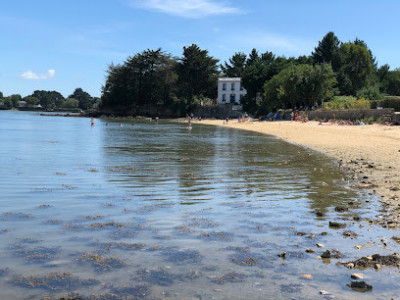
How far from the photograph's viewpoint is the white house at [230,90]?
119312 mm

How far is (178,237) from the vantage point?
7.94m

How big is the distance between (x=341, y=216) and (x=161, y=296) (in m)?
5.84

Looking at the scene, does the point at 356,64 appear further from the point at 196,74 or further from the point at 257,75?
the point at 196,74

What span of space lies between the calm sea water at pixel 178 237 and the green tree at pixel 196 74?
109 metres

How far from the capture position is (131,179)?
1548 cm

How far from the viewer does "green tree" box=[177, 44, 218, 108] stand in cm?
12112

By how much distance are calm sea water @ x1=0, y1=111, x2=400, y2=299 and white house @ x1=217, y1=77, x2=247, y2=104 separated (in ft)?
345

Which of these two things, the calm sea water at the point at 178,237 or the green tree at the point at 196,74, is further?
the green tree at the point at 196,74

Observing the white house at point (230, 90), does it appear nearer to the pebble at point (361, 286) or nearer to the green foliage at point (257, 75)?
the green foliage at point (257, 75)

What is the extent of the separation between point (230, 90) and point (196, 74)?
39.0 feet

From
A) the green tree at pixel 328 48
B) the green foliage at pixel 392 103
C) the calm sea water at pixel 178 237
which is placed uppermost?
the green tree at pixel 328 48

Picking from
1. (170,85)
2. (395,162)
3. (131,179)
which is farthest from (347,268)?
(170,85)

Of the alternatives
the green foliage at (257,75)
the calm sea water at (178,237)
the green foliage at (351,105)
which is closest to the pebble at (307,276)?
the calm sea water at (178,237)

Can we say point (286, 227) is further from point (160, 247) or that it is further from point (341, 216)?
point (160, 247)
